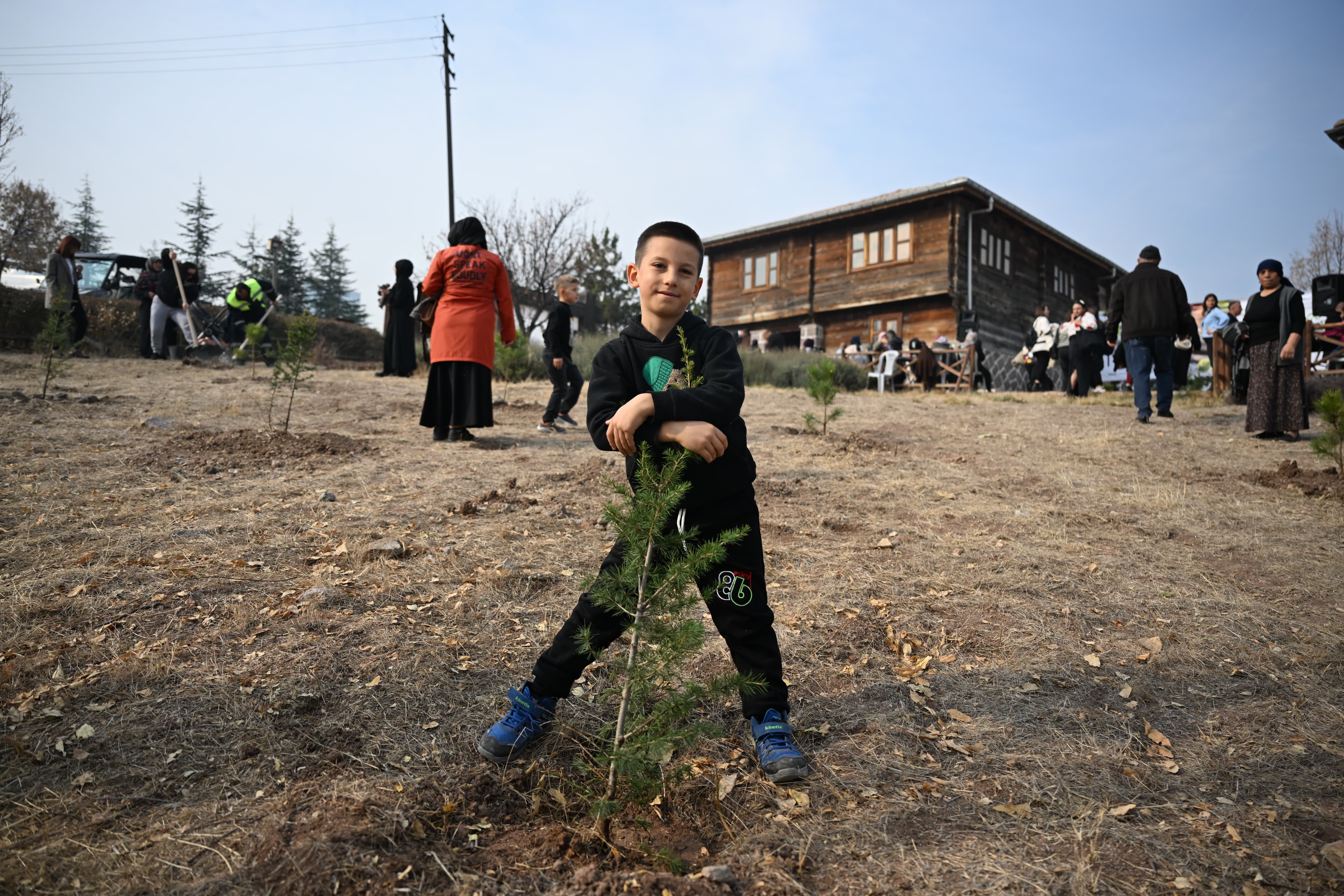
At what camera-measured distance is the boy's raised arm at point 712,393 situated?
1.95 m

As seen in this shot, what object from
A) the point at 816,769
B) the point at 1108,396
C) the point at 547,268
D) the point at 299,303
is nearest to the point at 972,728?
the point at 816,769

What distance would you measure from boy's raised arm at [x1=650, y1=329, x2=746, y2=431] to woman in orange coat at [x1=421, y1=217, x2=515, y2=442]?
4791 mm

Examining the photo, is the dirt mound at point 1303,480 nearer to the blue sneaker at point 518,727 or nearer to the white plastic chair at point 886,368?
the blue sneaker at point 518,727

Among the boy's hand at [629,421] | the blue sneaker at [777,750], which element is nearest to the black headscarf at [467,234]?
the boy's hand at [629,421]

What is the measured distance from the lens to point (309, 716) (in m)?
2.47

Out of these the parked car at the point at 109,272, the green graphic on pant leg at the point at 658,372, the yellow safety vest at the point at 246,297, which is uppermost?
the parked car at the point at 109,272

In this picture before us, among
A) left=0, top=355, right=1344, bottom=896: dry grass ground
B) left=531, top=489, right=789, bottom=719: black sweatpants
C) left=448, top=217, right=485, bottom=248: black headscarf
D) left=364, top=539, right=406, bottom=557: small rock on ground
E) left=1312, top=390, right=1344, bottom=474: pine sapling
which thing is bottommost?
left=0, top=355, right=1344, bottom=896: dry grass ground

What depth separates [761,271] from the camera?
26938 millimetres

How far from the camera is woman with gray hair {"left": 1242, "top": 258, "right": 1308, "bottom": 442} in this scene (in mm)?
7477

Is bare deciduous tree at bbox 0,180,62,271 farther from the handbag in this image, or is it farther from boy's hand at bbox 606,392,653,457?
boy's hand at bbox 606,392,653,457

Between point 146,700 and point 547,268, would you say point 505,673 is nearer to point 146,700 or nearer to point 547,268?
point 146,700

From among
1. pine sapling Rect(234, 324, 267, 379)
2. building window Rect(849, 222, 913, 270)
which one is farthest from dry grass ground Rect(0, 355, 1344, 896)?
building window Rect(849, 222, 913, 270)

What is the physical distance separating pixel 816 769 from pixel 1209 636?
2.08 meters

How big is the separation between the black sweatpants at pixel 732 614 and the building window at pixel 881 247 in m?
22.6
